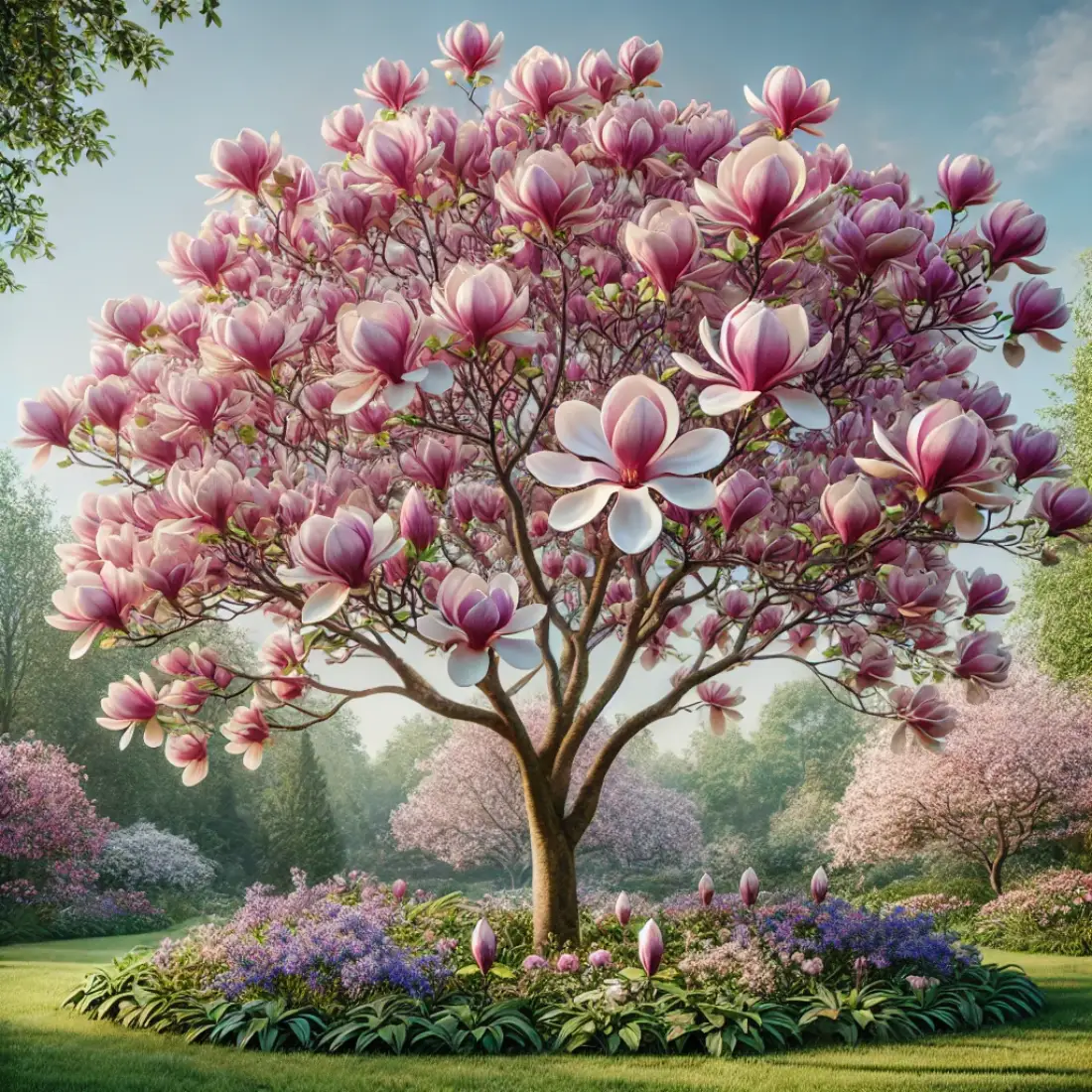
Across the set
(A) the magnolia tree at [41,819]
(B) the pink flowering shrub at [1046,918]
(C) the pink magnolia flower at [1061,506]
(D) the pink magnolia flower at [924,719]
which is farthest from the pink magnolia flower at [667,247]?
(A) the magnolia tree at [41,819]

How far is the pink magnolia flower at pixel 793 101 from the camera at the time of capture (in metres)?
3.71

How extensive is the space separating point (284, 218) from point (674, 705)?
3546mm

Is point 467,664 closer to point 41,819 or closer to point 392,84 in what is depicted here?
point 392,84

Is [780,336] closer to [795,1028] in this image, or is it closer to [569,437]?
[569,437]

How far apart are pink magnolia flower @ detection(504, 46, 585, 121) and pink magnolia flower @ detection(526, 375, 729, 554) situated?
8.55 feet

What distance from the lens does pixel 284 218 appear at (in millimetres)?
4637

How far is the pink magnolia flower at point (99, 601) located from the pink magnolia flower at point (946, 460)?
2648mm

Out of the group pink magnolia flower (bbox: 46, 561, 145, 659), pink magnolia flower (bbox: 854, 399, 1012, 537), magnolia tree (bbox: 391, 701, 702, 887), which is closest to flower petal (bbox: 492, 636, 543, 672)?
pink magnolia flower (bbox: 854, 399, 1012, 537)

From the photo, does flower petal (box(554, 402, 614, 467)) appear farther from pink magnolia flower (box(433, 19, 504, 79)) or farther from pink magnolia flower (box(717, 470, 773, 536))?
pink magnolia flower (box(433, 19, 504, 79))

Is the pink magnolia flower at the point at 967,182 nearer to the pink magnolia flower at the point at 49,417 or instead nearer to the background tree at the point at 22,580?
the pink magnolia flower at the point at 49,417

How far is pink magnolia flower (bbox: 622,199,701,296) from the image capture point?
3.01 metres

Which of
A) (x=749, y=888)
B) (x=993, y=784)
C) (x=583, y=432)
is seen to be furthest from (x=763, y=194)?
(x=993, y=784)

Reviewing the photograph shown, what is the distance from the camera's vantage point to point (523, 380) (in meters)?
4.22

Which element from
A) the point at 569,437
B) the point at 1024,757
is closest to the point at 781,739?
the point at 1024,757
